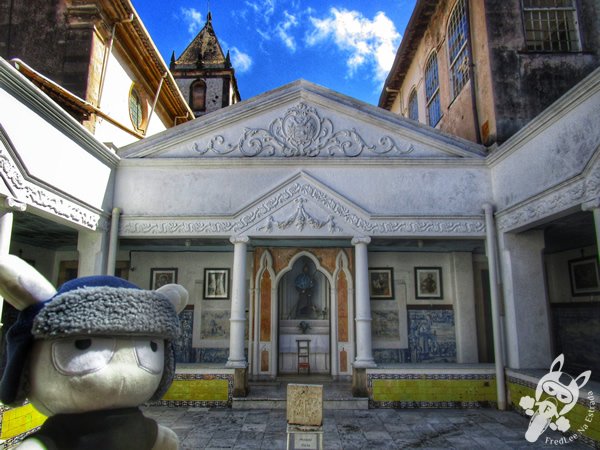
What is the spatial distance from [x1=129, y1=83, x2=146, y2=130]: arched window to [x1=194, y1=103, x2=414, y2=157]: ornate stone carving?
15.1 feet

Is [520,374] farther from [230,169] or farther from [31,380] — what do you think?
[31,380]

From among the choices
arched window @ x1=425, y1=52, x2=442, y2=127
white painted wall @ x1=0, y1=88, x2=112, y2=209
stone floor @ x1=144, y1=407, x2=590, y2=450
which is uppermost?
arched window @ x1=425, y1=52, x2=442, y2=127

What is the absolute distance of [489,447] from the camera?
5816mm

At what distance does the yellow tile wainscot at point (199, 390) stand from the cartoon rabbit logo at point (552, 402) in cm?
509

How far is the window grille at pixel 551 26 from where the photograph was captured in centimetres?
931

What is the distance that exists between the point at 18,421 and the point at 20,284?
4.53 m

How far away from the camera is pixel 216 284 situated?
10312mm

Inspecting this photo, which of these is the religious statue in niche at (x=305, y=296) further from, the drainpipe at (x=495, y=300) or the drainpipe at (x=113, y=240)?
the drainpipe at (x=113, y=240)

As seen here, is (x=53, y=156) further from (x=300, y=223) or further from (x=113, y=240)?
(x=300, y=223)

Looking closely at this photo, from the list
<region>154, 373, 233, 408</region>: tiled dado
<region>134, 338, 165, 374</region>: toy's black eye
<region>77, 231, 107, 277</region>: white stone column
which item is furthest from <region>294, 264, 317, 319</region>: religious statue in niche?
<region>134, 338, 165, 374</region>: toy's black eye

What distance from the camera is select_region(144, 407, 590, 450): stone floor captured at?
596cm

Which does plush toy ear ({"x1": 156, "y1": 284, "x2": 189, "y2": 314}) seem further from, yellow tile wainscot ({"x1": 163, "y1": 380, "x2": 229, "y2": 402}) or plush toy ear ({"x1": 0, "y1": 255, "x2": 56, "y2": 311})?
yellow tile wainscot ({"x1": 163, "y1": 380, "x2": 229, "y2": 402})

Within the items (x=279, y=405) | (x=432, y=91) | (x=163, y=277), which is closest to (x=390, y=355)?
(x=279, y=405)

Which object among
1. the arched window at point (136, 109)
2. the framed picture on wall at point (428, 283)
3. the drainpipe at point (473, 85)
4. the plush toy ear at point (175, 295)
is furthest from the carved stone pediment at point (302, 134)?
the plush toy ear at point (175, 295)
